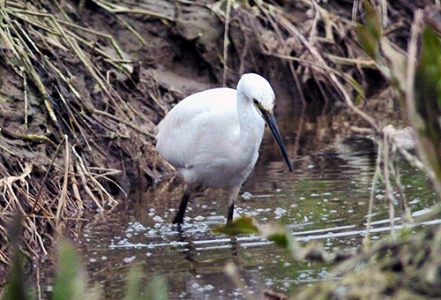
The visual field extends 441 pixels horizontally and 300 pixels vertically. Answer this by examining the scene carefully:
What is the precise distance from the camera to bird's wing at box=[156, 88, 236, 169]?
4.59m

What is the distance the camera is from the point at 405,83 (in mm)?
1411

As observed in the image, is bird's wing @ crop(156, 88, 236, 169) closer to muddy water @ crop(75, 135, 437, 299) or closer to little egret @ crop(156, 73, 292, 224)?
little egret @ crop(156, 73, 292, 224)

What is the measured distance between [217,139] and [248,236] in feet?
2.44

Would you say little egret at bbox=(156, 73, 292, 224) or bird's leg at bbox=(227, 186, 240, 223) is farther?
bird's leg at bbox=(227, 186, 240, 223)

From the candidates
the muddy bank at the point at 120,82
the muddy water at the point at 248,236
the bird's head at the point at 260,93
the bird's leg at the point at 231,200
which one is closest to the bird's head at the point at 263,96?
the bird's head at the point at 260,93

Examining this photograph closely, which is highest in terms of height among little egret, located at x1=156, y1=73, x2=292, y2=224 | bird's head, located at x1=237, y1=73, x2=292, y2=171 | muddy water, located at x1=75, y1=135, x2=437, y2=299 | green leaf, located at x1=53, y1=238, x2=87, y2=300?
green leaf, located at x1=53, y1=238, x2=87, y2=300

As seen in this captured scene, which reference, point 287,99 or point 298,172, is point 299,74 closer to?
point 287,99

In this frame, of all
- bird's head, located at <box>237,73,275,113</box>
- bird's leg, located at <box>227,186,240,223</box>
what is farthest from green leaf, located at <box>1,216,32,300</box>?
bird's leg, located at <box>227,186,240,223</box>

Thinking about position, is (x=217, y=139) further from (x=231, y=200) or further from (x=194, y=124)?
(x=231, y=200)

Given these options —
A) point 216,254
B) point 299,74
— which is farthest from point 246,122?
point 299,74

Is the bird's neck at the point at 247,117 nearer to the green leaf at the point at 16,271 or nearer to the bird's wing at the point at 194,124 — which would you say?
the bird's wing at the point at 194,124

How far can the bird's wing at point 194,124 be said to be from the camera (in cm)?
459

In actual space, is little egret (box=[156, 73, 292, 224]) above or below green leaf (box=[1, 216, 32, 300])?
below

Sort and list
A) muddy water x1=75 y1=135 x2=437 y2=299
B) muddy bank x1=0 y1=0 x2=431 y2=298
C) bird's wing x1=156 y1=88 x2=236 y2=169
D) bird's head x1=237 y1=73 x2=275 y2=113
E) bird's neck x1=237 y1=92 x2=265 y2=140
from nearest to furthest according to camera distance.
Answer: muddy water x1=75 y1=135 x2=437 y2=299 < bird's head x1=237 y1=73 x2=275 y2=113 < bird's neck x1=237 y1=92 x2=265 y2=140 < bird's wing x1=156 y1=88 x2=236 y2=169 < muddy bank x1=0 y1=0 x2=431 y2=298
